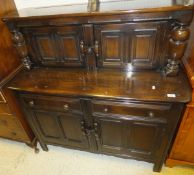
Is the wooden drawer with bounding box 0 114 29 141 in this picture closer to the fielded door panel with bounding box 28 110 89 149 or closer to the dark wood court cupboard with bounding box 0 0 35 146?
the dark wood court cupboard with bounding box 0 0 35 146

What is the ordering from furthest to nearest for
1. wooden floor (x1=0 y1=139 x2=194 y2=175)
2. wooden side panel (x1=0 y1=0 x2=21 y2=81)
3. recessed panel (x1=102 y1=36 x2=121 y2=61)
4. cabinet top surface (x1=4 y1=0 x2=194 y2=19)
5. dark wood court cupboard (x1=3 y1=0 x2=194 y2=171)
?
1. wooden floor (x1=0 y1=139 x2=194 y2=175)
2. wooden side panel (x1=0 y1=0 x2=21 y2=81)
3. recessed panel (x1=102 y1=36 x2=121 y2=61)
4. dark wood court cupboard (x1=3 y1=0 x2=194 y2=171)
5. cabinet top surface (x1=4 y1=0 x2=194 y2=19)

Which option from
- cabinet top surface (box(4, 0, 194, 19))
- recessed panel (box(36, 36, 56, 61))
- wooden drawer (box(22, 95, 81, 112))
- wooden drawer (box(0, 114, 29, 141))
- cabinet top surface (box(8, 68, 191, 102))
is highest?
cabinet top surface (box(4, 0, 194, 19))

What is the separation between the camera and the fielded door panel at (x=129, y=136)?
1191mm

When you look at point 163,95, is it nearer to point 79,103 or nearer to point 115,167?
point 79,103

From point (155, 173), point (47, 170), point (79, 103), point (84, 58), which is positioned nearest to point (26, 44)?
point (84, 58)

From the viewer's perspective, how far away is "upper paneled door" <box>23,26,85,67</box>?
1225 millimetres

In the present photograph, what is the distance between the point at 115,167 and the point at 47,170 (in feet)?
2.11

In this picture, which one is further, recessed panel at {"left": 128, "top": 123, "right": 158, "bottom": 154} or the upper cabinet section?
recessed panel at {"left": 128, "top": 123, "right": 158, "bottom": 154}

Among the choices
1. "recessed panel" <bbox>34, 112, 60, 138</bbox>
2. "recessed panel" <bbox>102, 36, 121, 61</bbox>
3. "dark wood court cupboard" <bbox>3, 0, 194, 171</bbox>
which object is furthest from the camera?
"recessed panel" <bbox>34, 112, 60, 138</bbox>

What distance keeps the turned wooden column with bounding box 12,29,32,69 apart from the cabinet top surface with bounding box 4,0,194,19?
0.13 metres

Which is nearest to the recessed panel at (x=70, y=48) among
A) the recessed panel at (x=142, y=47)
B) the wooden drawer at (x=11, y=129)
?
the recessed panel at (x=142, y=47)

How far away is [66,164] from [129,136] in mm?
736

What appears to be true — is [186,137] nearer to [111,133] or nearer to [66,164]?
[111,133]

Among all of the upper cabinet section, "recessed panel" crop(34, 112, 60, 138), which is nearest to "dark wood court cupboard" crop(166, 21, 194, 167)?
the upper cabinet section
